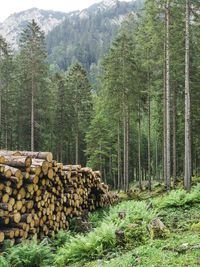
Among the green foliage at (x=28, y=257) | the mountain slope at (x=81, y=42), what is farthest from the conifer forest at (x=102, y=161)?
the mountain slope at (x=81, y=42)

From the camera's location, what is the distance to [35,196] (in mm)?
6879

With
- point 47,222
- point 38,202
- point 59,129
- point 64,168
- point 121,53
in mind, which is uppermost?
point 121,53

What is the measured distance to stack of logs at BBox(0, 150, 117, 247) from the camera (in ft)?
19.4

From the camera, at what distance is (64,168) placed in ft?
30.0

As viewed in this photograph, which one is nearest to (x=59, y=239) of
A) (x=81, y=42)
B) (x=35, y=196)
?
(x=35, y=196)

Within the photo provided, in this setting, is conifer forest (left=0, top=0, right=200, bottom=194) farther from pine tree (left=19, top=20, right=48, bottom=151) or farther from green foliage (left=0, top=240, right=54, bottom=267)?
green foliage (left=0, top=240, right=54, bottom=267)

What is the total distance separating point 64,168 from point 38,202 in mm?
2392

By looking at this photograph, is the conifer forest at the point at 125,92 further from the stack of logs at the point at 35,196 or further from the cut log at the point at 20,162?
the cut log at the point at 20,162

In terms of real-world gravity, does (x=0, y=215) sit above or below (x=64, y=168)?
below

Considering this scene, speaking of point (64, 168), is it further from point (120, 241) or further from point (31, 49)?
point (31, 49)

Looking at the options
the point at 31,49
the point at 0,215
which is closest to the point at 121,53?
the point at 31,49

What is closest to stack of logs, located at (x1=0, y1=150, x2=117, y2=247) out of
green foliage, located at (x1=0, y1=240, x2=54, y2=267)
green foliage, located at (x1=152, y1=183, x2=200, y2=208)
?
green foliage, located at (x1=0, y1=240, x2=54, y2=267)

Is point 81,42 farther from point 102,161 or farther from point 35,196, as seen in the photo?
point 35,196

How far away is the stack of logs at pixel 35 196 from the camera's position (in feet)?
19.4
